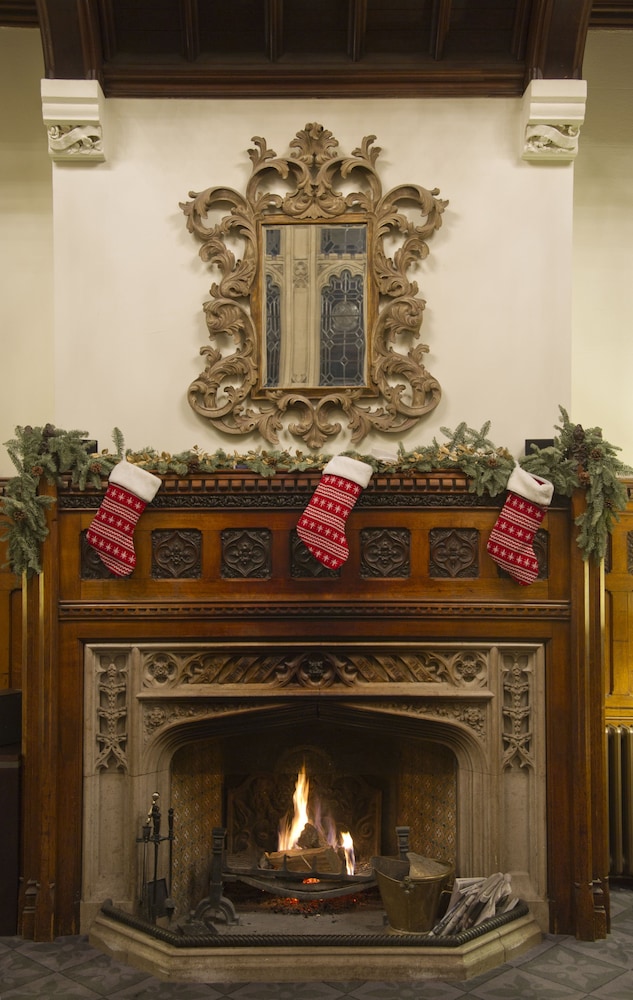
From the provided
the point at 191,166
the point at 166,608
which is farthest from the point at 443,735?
the point at 191,166

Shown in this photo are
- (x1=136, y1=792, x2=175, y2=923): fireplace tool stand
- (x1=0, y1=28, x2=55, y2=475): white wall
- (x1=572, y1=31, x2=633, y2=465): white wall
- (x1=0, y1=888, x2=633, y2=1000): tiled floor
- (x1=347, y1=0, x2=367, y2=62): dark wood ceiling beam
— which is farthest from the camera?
(x1=572, y1=31, x2=633, y2=465): white wall

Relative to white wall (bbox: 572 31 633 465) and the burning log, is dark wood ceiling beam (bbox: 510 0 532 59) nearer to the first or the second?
white wall (bbox: 572 31 633 465)

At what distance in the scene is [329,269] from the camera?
454 centimetres

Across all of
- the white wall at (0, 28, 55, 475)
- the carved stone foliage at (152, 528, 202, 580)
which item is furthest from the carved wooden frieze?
the white wall at (0, 28, 55, 475)

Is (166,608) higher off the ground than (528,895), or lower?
higher

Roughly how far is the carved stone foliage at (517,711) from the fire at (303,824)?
1113 millimetres

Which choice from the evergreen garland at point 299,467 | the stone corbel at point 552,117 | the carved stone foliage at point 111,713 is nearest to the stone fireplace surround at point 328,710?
the carved stone foliage at point 111,713

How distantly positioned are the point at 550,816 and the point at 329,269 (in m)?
2.96

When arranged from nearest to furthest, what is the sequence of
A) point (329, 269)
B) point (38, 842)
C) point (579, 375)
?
point (38, 842) → point (329, 269) → point (579, 375)

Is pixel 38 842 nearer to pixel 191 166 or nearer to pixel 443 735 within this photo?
pixel 443 735

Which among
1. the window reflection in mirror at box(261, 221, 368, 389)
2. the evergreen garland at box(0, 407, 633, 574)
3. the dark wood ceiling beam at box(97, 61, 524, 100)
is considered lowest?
the evergreen garland at box(0, 407, 633, 574)

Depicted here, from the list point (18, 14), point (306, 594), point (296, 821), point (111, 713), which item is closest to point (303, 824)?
point (296, 821)

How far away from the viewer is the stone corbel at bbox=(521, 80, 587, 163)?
4.39m

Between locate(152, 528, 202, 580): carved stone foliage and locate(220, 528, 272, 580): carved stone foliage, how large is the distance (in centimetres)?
13
